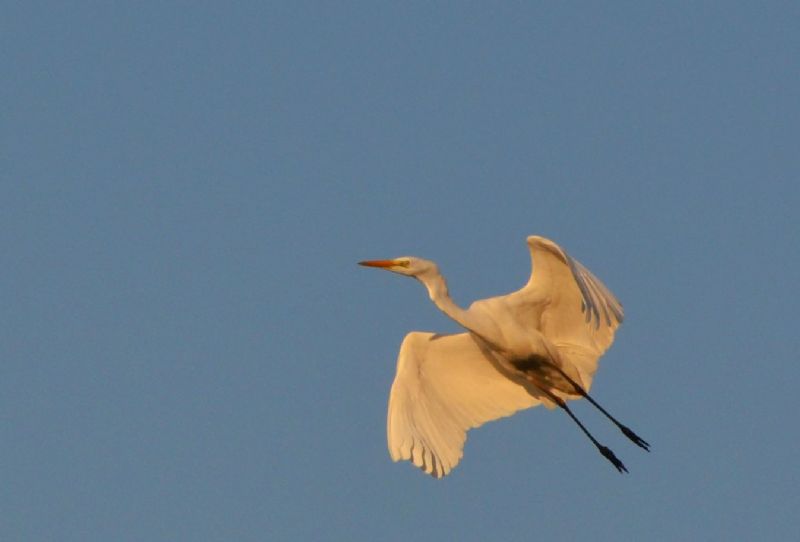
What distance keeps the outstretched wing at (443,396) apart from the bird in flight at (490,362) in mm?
10

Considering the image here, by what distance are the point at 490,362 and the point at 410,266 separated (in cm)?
153

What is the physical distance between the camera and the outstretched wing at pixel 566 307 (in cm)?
1844

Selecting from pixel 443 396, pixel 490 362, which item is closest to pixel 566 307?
pixel 490 362

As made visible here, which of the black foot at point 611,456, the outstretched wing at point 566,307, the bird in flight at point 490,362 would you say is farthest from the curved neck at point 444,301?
the black foot at point 611,456

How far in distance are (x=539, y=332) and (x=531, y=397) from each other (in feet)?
2.94

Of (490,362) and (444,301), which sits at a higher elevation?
(444,301)

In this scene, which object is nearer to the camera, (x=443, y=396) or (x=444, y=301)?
(x=444, y=301)

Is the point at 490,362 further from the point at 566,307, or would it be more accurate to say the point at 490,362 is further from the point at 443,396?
the point at 566,307

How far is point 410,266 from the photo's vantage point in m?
19.7

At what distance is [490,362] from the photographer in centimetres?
2048

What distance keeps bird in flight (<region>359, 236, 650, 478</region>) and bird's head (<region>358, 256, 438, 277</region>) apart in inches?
0.4

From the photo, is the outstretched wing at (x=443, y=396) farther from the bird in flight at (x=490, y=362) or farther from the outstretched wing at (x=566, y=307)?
the outstretched wing at (x=566, y=307)

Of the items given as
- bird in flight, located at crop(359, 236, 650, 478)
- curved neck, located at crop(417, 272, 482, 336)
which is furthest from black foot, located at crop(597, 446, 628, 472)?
curved neck, located at crop(417, 272, 482, 336)

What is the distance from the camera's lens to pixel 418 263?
19.7 m
